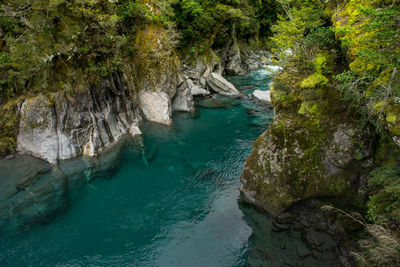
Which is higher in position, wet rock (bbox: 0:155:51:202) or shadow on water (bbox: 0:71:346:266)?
wet rock (bbox: 0:155:51:202)

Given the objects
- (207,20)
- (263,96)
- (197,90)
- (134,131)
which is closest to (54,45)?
(134,131)

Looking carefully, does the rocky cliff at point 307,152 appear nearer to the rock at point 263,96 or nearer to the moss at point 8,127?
the rock at point 263,96

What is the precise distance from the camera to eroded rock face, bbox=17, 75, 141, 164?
14852 millimetres

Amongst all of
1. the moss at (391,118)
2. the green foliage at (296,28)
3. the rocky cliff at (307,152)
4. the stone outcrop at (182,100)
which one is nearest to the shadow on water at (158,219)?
the rocky cliff at (307,152)

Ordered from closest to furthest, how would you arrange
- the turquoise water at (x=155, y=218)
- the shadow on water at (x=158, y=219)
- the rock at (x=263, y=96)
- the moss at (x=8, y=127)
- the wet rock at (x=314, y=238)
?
the wet rock at (x=314, y=238) → the shadow on water at (x=158, y=219) → the turquoise water at (x=155, y=218) → the moss at (x=8, y=127) → the rock at (x=263, y=96)

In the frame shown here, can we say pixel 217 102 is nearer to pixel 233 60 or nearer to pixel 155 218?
pixel 233 60

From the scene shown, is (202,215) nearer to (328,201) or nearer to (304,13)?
(328,201)

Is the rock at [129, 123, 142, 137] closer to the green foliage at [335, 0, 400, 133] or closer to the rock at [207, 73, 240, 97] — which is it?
the rock at [207, 73, 240, 97]

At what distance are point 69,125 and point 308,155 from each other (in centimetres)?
1519

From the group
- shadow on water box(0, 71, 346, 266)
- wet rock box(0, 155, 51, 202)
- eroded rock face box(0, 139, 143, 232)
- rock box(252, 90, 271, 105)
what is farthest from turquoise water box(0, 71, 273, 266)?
rock box(252, 90, 271, 105)

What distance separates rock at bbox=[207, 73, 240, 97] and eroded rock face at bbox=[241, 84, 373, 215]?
50.8 feet

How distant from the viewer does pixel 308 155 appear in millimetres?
10000

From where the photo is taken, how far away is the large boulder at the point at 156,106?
2097 centimetres

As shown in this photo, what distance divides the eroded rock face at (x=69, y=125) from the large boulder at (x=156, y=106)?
3412 mm
